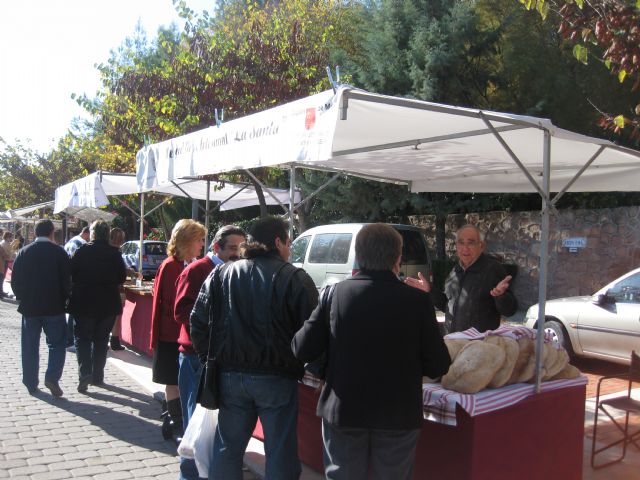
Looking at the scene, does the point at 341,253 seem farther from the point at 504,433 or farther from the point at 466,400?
the point at 466,400

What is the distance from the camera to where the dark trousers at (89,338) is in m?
6.41

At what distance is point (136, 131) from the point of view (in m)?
14.1

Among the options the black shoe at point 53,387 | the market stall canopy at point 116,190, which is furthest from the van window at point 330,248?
the black shoe at point 53,387

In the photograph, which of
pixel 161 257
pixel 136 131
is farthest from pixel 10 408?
pixel 161 257

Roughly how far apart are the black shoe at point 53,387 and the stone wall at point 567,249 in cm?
988

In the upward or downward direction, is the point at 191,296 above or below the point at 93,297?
above

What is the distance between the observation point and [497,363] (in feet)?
11.1

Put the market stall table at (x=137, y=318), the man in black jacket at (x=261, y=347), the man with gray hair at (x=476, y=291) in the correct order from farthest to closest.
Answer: the market stall table at (x=137, y=318) → the man with gray hair at (x=476, y=291) → the man in black jacket at (x=261, y=347)

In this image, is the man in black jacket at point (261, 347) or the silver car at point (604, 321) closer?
the man in black jacket at point (261, 347)

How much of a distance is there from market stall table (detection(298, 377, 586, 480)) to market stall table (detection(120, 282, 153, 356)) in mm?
5236

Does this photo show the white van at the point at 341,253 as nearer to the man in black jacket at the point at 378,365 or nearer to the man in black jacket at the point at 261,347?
the man in black jacket at the point at 261,347

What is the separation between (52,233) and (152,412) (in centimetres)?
224

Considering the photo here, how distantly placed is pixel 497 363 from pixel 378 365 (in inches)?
41.0

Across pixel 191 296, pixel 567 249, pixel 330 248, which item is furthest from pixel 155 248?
pixel 191 296
